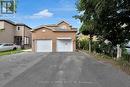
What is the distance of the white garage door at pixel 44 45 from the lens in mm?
65750

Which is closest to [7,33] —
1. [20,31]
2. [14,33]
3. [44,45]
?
[14,33]

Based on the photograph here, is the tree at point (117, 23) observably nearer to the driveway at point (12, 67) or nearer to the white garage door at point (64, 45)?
the driveway at point (12, 67)

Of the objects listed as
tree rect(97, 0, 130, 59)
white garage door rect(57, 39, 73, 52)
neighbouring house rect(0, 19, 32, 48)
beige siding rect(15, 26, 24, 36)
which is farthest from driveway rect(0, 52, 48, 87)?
beige siding rect(15, 26, 24, 36)

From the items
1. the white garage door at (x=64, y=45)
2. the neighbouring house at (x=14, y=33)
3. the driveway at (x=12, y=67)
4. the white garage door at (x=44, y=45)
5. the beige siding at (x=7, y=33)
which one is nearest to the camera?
the driveway at (x=12, y=67)

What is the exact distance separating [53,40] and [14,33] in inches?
950

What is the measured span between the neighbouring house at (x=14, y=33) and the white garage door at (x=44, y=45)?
48.8ft

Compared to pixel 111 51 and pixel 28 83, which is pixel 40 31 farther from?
pixel 28 83

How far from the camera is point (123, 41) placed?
1108 inches

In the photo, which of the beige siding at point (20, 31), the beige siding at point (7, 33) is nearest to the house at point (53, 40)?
the beige siding at point (7, 33)

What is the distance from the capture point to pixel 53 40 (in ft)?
219

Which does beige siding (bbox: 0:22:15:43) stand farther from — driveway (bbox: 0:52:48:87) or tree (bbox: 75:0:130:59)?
tree (bbox: 75:0:130:59)

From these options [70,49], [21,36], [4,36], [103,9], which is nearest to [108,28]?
[103,9]

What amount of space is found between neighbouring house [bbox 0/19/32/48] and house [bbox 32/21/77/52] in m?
14.2

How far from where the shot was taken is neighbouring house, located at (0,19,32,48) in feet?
262
